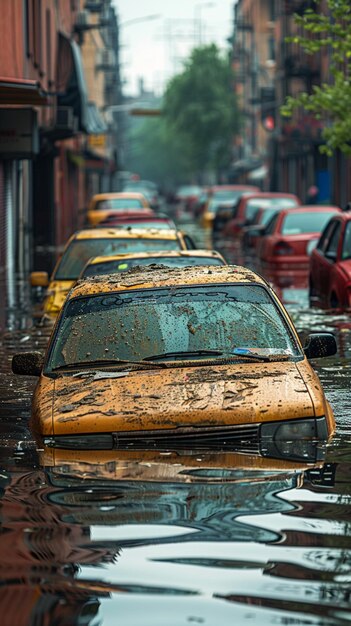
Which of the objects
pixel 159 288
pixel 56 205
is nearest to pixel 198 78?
pixel 56 205

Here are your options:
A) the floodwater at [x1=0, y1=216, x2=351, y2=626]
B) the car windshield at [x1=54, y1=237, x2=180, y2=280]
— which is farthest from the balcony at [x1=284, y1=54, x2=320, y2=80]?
the floodwater at [x1=0, y1=216, x2=351, y2=626]

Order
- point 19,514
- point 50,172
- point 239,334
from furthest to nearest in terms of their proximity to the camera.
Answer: point 50,172, point 239,334, point 19,514

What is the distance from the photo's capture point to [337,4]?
1021 inches

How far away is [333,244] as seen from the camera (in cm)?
2019

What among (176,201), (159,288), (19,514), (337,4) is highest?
(337,4)

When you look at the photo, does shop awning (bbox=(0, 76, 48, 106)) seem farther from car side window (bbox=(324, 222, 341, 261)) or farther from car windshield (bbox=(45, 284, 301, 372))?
car windshield (bbox=(45, 284, 301, 372))

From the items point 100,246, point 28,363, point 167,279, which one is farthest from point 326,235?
point 28,363

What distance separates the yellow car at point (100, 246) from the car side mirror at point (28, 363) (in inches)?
289

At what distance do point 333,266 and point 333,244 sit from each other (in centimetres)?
113

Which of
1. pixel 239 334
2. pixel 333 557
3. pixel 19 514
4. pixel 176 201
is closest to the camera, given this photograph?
pixel 333 557

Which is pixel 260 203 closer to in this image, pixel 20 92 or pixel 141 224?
pixel 141 224

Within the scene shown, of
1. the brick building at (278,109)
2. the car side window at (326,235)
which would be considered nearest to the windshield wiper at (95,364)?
the car side window at (326,235)

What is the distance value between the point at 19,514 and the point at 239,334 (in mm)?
2506

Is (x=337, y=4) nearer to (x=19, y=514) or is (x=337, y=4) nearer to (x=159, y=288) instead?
(x=159, y=288)
